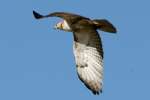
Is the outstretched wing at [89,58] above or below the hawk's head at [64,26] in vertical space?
below

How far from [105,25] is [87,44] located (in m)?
1.54

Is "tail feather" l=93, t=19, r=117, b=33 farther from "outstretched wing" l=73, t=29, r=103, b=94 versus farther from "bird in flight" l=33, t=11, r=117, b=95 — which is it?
"outstretched wing" l=73, t=29, r=103, b=94

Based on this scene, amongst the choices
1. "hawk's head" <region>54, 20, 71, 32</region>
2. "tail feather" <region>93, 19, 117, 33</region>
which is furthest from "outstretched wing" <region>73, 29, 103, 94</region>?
"tail feather" <region>93, 19, 117, 33</region>

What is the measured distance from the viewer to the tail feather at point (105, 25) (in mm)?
23516

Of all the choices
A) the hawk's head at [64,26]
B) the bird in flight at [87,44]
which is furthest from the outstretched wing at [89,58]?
the hawk's head at [64,26]

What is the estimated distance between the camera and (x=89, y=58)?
25.0m

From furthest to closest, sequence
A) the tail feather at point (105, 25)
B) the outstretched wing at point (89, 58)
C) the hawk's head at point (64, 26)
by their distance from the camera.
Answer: the hawk's head at point (64, 26)
the outstretched wing at point (89, 58)
the tail feather at point (105, 25)

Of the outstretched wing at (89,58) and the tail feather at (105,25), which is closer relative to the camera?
the tail feather at (105,25)

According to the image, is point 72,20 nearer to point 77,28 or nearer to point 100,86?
point 77,28

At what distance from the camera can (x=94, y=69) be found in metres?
24.6

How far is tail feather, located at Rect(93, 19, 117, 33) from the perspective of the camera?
23516mm

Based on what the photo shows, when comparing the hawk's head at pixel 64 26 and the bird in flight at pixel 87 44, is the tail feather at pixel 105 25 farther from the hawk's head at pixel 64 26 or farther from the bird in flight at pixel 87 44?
the hawk's head at pixel 64 26

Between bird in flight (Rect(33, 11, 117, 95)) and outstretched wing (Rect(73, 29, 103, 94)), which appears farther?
outstretched wing (Rect(73, 29, 103, 94))

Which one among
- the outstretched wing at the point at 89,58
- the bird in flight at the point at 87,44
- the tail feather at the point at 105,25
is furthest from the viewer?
the outstretched wing at the point at 89,58
